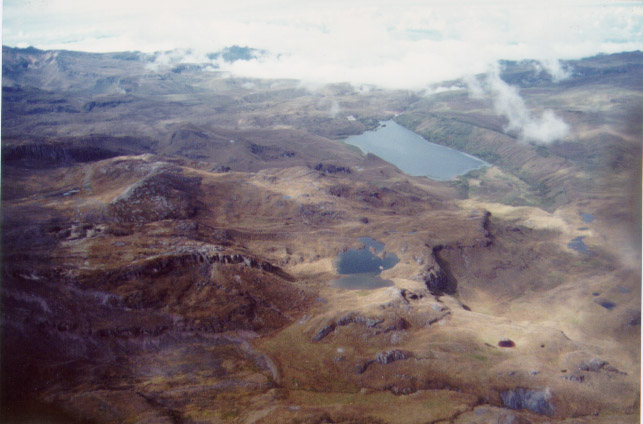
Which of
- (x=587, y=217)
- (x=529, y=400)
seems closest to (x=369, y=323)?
(x=529, y=400)

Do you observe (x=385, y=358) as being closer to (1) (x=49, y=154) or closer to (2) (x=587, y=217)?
(2) (x=587, y=217)

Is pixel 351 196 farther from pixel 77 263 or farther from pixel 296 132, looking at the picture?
pixel 296 132

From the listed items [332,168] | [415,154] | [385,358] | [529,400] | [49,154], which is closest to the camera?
[529,400]

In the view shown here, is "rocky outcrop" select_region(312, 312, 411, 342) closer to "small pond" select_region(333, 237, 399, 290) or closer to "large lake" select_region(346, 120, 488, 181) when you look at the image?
"small pond" select_region(333, 237, 399, 290)

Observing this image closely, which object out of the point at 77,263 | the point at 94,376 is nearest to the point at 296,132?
the point at 77,263

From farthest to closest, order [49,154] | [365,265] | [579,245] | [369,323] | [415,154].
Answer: [415,154] < [49,154] < [579,245] < [365,265] < [369,323]

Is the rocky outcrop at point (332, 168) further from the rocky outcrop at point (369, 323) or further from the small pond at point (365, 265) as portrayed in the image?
the rocky outcrop at point (369, 323)

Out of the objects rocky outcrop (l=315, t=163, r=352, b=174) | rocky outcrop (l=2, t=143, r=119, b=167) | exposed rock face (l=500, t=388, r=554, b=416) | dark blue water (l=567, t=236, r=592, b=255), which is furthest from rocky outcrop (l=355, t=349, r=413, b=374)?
rocky outcrop (l=2, t=143, r=119, b=167)

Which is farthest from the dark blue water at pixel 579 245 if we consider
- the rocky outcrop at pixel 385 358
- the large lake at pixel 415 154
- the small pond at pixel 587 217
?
Result: the large lake at pixel 415 154
